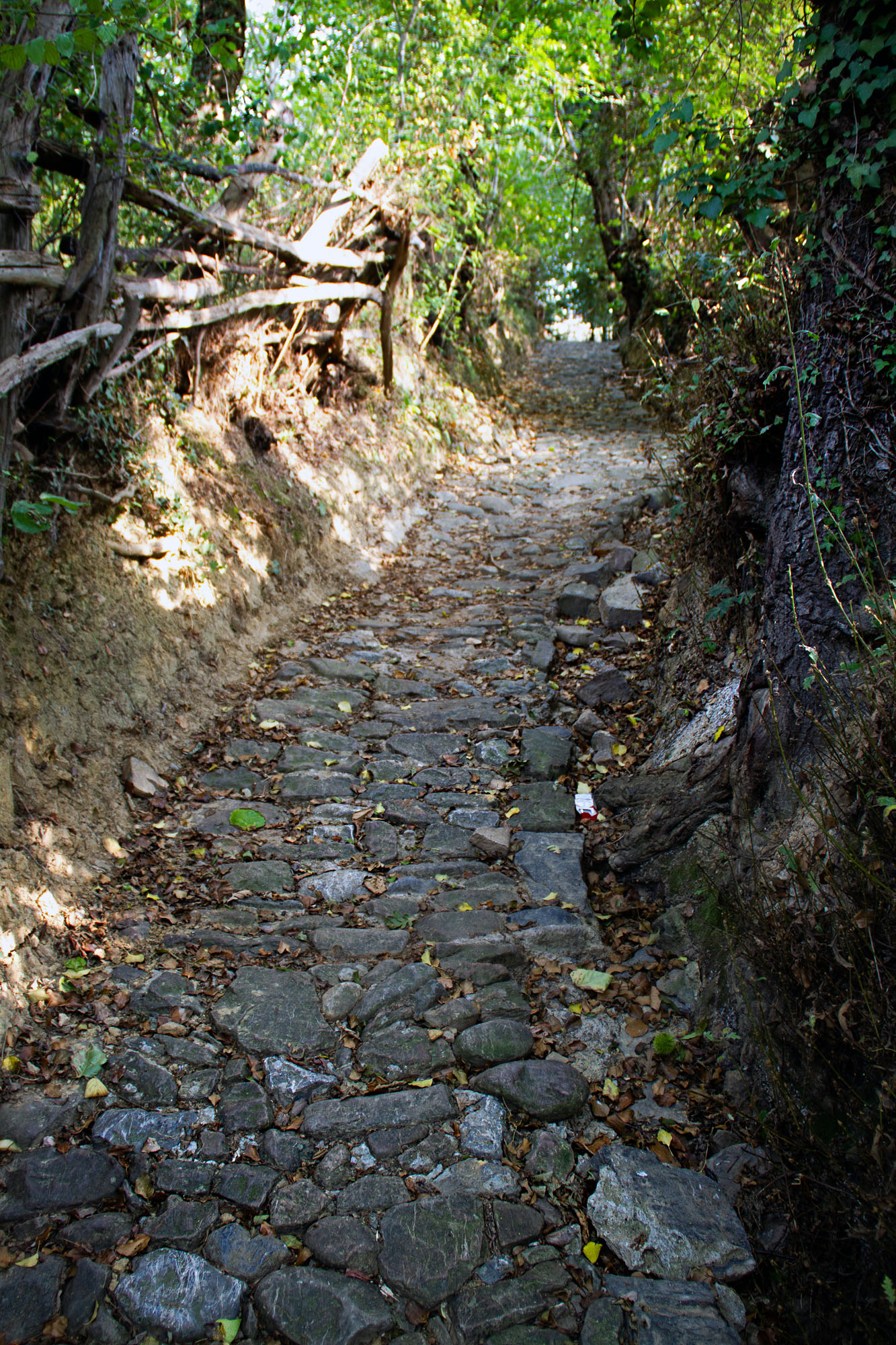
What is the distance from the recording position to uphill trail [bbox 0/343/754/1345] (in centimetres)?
202

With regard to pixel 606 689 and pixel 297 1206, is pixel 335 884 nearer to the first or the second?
pixel 297 1206

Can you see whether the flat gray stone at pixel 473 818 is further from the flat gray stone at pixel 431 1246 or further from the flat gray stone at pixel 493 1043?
the flat gray stone at pixel 431 1246

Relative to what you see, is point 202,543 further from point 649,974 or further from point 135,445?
point 649,974

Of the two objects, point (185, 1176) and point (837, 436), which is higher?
point (837, 436)

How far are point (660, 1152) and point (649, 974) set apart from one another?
29.1 inches

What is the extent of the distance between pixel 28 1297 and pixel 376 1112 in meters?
0.96

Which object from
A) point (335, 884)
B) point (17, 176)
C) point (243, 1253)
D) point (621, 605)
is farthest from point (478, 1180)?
point (17, 176)

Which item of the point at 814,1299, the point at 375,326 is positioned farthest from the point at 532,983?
the point at 375,326

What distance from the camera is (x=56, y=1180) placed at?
7.36 ft

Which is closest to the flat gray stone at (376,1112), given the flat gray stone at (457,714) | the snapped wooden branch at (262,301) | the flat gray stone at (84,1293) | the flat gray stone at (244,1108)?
the flat gray stone at (244,1108)

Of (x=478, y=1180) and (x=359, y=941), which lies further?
(x=359, y=941)

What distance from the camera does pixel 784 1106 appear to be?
2260mm

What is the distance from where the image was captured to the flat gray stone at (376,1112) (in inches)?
97.0

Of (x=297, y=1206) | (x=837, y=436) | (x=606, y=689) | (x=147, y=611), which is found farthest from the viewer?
(x=606, y=689)
